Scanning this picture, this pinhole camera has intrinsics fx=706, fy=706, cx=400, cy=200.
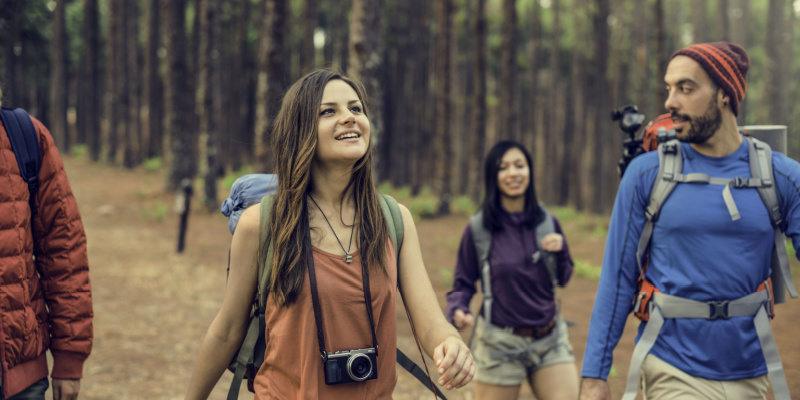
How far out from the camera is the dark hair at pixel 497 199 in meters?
4.97

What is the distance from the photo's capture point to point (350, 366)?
2393mm

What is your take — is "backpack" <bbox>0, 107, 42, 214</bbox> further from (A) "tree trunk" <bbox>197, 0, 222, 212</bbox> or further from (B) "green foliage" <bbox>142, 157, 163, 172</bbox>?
(B) "green foliage" <bbox>142, 157, 163, 172</bbox>

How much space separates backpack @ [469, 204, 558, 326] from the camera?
4805 millimetres

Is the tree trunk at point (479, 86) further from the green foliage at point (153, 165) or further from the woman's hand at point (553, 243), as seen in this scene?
the woman's hand at point (553, 243)

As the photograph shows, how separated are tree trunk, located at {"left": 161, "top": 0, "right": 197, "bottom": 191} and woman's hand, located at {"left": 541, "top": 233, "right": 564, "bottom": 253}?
1766cm

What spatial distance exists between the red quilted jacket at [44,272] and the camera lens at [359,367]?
57.7 inches

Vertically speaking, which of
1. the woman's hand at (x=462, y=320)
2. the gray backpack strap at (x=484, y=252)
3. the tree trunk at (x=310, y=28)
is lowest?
the woman's hand at (x=462, y=320)

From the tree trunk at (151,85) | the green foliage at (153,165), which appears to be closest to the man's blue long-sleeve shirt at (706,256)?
the green foliage at (153,165)

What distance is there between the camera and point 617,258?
3221 mm

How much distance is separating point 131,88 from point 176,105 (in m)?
9.86

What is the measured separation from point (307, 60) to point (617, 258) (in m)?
20.9

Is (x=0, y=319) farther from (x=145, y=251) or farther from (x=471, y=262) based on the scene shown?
(x=145, y=251)

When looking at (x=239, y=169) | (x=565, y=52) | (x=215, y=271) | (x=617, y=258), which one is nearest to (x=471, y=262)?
(x=617, y=258)

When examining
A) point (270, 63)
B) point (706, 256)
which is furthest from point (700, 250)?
point (270, 63)
